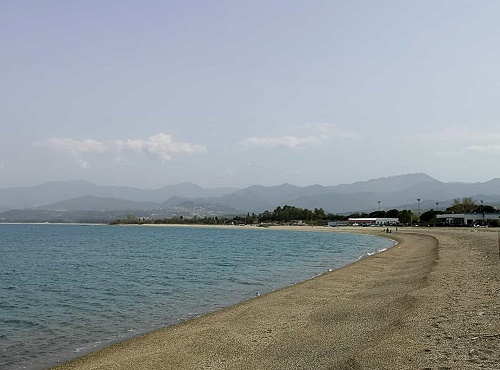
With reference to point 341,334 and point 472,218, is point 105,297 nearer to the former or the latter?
point 341,334

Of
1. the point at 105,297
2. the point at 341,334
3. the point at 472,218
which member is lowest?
the point at 105,297

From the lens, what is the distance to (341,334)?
13266mm

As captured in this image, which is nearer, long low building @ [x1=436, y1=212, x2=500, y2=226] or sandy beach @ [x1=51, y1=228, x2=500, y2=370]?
sandy beach @ [x1=51, y1=228, x2=500, y2=370]

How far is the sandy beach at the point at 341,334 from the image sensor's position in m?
10.3

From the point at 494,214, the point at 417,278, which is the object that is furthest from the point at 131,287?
the point at 494,214

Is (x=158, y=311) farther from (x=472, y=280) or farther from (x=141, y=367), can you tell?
(x=472, y=280)

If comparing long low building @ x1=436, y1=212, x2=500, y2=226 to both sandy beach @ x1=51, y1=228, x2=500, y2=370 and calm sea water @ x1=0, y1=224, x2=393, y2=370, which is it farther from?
sandy beach @ x1=51, y1=228, x2=500, y2=370

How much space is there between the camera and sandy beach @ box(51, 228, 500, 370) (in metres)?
10.3

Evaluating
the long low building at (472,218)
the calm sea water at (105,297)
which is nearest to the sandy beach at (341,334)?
the calm sea water at (105,297)

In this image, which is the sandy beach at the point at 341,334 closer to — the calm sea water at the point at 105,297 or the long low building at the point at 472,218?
the calm sea water at the point at 105,297

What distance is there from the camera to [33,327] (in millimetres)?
17516

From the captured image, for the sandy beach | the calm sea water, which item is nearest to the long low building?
the calm sea water

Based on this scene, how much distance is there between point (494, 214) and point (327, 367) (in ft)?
407

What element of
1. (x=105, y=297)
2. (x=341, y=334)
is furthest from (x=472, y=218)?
(x=341, y=334)
